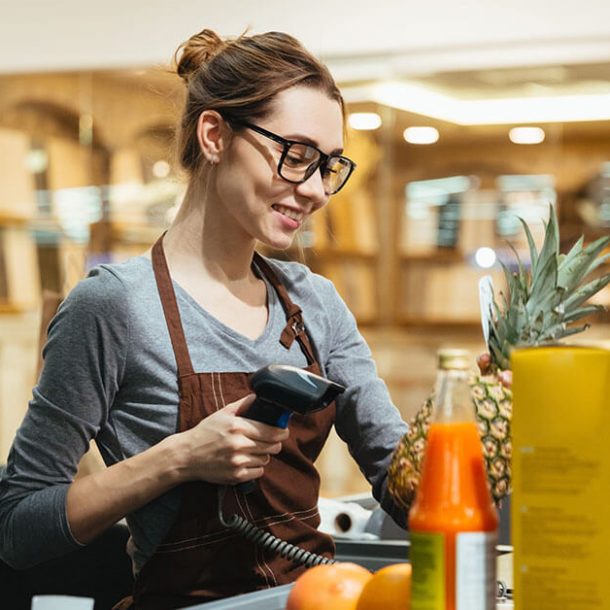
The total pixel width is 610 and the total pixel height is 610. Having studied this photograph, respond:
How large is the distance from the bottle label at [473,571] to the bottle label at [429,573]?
1 cm

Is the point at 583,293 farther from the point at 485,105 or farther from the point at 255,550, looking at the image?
the point at 485,105

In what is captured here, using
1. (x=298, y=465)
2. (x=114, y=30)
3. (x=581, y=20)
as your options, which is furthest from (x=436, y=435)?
(x=114, y=30)

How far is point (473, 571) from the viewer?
0.88 metres

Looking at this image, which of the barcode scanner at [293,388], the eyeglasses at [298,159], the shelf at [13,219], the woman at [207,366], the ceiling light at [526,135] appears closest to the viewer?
the barcode scanner at [293,388]

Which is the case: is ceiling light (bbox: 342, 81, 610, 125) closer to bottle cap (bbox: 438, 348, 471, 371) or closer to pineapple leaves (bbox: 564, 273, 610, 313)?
pineapple leaves (bbox: 564, 273, 610, 313)

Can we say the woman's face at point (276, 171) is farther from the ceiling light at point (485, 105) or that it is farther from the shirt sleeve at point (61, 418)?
the ceiling light at point (485, 105)

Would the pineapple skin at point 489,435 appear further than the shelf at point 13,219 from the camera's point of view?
No

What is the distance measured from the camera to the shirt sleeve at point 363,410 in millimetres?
1627

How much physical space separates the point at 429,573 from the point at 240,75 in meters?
0.95

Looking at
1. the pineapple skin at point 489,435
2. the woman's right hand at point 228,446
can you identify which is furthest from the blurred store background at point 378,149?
the pineapple skin at point 489,435

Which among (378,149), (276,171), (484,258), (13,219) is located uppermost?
(378,149)

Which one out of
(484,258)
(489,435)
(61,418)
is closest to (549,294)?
(489,435)

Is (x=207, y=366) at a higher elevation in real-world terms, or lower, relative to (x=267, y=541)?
higher

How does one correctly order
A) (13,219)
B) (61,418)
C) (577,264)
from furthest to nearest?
(13,219), (61,418), (577,264)
